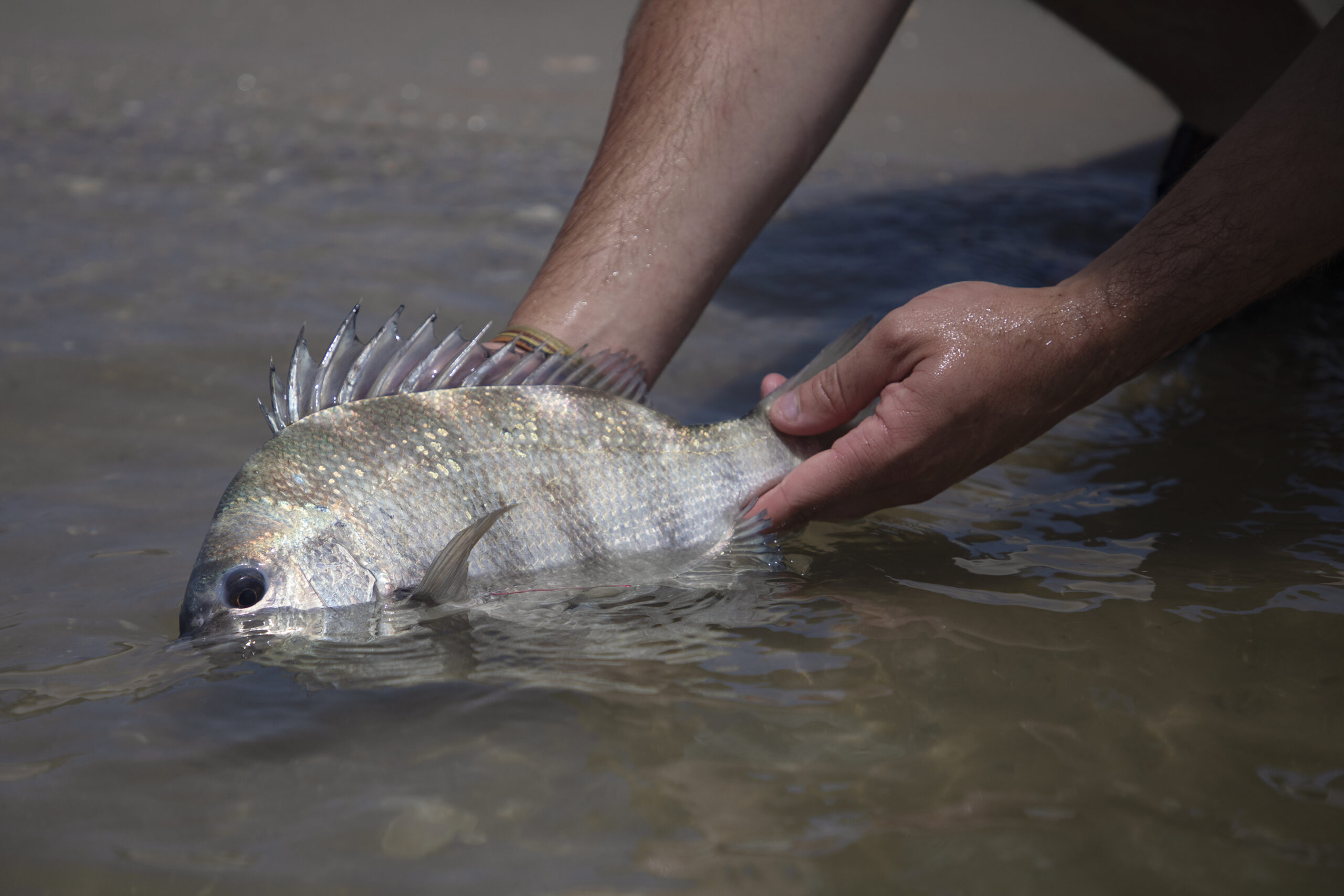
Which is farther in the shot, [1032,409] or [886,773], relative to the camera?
[1032,409]

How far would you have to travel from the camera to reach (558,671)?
6.46 ft

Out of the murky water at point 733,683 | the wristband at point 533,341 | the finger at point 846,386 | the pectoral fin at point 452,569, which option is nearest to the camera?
the murky water at point 733,683

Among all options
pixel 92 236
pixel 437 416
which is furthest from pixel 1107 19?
pixel 92 236

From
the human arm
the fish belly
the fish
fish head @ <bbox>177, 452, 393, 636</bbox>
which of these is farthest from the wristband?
fish head @ <bbox>177, 452, 393, 636</bbox>

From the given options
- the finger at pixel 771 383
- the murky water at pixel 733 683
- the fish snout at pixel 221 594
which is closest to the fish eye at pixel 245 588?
the fish snout at pixel 221 594

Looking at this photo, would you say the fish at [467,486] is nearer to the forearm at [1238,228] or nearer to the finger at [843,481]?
the finger at [843,481]

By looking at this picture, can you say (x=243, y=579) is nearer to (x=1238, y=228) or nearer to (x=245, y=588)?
(x=245, y=588)

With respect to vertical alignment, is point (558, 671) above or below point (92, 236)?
below

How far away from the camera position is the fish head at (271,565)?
2.04 meters

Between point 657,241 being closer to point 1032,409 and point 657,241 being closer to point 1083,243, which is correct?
point 1032,409

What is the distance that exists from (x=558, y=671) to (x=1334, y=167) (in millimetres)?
2050

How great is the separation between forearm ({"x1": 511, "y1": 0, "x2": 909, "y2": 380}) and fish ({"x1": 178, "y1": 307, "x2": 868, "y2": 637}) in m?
0.43

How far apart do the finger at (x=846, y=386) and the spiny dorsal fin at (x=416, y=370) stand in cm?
43

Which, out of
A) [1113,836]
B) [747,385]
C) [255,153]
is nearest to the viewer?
[1113,836]
